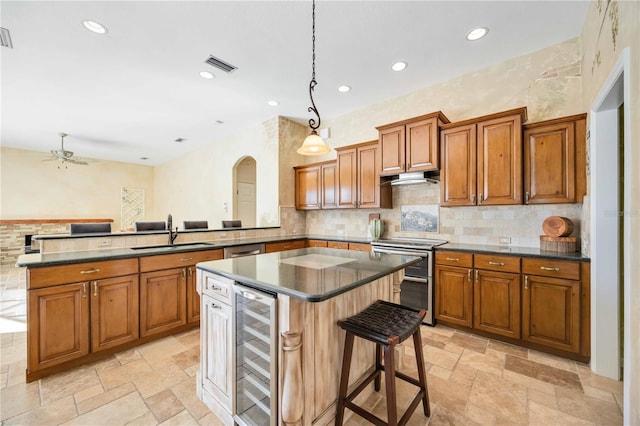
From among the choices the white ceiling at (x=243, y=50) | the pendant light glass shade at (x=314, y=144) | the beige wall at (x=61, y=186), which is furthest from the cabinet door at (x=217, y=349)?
the beige wall at (x=61, y=186)

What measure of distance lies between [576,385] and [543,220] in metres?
1.56

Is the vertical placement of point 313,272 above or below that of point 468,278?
above

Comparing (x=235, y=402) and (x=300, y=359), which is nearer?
(x=300, y=359)

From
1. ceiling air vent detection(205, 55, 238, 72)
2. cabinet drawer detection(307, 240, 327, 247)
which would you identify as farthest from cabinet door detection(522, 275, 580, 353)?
ceiling air vent detection(205, 55, 238, 72)

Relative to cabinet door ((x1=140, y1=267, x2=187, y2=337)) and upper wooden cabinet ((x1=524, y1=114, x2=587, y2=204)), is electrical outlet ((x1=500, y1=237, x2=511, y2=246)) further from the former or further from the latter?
cabinet door ((x1=140, y1=267, x2=187, y2=337))

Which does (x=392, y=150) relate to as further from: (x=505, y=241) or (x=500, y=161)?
(x=505, y=241)

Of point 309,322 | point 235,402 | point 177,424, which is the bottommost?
point 177,424

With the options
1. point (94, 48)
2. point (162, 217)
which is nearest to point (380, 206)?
point (94, 48)

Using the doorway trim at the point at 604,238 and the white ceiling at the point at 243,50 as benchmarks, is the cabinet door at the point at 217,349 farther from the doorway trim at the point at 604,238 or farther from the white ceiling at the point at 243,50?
the doorway trim at the point at 604,238

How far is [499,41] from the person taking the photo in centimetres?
272

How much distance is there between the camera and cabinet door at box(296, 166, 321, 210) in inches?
182

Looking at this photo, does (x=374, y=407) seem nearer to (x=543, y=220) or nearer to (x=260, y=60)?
(x=543, y=220)

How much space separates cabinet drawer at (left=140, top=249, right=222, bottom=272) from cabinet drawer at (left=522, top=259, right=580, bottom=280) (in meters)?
3.24

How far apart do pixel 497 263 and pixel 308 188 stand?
307cm
